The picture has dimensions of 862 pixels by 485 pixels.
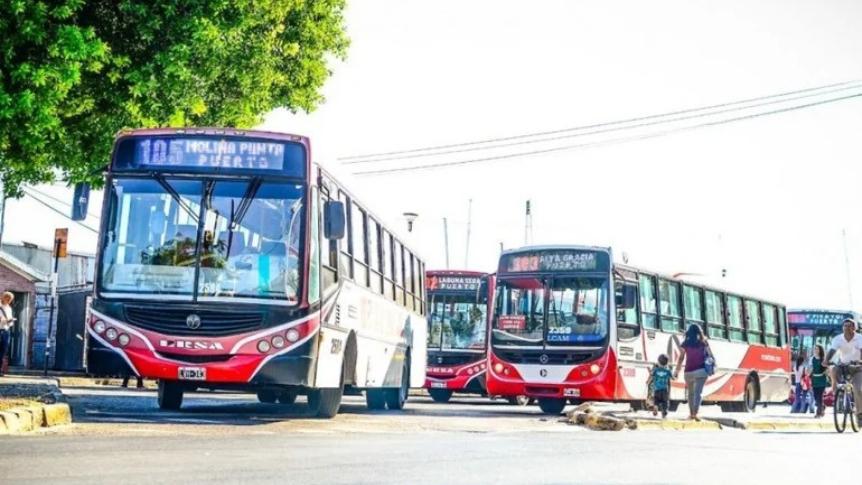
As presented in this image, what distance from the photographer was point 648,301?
26250mm

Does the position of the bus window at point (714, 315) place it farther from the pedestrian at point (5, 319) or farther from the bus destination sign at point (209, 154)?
Result: the bus destination sign at point (209, 154)

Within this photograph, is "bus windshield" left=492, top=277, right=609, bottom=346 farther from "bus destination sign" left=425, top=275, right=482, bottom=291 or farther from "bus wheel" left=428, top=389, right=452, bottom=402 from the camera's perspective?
"bus wheel" left=428, top=389, right=452, bottom=402

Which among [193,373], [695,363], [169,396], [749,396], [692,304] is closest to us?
[193,373]

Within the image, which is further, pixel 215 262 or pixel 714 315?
pixel 714 315

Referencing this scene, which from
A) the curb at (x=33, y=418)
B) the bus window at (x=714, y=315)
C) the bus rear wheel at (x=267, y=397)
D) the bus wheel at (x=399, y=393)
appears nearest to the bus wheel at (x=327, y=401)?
the bus rear wheel at (x=267, y=397)

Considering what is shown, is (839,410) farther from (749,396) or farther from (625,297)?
(749,396)

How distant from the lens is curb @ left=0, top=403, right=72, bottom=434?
1182cm

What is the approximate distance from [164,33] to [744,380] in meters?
19.4

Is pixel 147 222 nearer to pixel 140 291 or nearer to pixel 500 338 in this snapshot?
pixel 140 291

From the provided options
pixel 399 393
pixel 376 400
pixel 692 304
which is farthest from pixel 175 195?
pixel 692 304

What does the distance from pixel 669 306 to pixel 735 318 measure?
5746 mm

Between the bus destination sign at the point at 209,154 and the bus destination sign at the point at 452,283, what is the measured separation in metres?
16.8

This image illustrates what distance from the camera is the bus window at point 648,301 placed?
25812 millimetres

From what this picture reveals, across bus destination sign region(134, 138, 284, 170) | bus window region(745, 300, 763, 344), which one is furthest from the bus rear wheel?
bus window region(745, 300, 763, 344)
